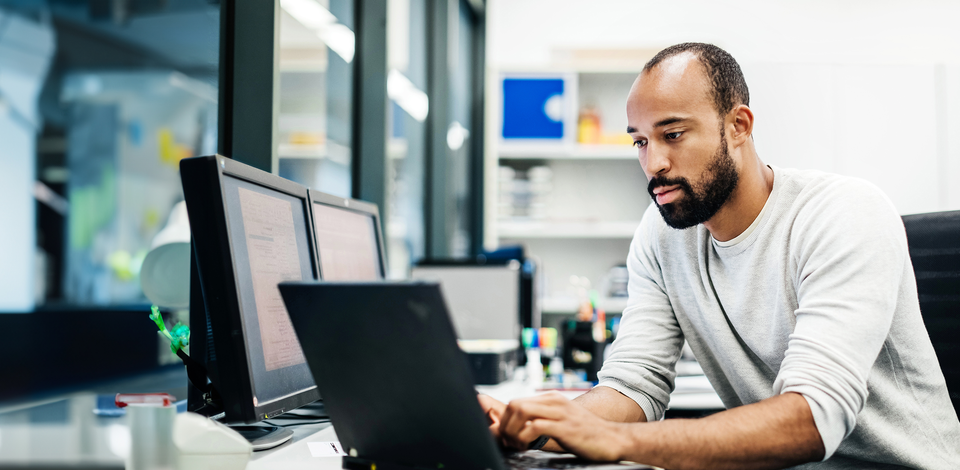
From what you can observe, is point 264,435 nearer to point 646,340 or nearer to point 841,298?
point 646,340

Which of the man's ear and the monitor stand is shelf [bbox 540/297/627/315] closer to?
the man's ear

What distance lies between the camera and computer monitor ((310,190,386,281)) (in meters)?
1.13

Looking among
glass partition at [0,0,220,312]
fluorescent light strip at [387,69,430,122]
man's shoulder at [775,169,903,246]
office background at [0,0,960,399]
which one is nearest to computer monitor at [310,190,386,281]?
office background at [0,0,960,399]

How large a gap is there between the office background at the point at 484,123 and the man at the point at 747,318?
3.83ft

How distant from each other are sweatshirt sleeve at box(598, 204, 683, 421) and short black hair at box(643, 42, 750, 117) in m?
0.26

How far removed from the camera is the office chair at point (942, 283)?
3.73 feet

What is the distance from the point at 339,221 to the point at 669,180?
0.63 metres

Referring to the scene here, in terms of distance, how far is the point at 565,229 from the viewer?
11.7 ft

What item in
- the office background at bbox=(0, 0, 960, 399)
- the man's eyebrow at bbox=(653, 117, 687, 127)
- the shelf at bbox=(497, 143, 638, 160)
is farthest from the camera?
the shelf at bbox=(497, 143, 638, 160)

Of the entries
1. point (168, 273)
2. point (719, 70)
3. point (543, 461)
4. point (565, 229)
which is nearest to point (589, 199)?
point (565, 229)

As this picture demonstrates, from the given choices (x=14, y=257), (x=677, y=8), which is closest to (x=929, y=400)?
(x=677, y=8)

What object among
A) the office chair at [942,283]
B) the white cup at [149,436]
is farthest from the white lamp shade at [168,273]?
the office chair at [942,283]

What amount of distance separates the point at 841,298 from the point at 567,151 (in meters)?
2.76

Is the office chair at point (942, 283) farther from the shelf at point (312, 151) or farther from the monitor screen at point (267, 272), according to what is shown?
the shelf at point (312, 151)
